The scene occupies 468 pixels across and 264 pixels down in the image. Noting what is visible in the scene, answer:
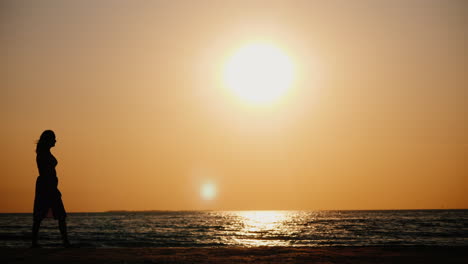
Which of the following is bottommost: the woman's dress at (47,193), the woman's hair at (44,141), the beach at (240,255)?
the beach at (240,255)

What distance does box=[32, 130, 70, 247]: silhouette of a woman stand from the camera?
11.0m

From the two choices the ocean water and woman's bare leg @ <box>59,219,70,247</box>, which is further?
the ocean water

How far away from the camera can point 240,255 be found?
951 centimetres

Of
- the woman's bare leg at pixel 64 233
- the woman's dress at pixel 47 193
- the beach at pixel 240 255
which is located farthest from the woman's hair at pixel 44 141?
the beach at pixel 240 255

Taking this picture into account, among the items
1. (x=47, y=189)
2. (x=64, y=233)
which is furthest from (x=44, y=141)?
(x=64, y=233)

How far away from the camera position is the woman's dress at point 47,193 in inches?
433

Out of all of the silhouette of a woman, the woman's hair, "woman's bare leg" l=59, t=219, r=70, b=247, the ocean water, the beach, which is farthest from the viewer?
the ocean water

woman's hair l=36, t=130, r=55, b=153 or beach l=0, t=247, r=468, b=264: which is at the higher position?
woman's hair l=36, t=130, r=55, b=153

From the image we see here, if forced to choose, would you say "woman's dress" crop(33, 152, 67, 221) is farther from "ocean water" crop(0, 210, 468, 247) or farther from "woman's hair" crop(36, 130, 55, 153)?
"ocean water" crop(0, 210, 468, 247)

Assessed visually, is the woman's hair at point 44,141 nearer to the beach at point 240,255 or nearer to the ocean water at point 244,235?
the beach at point 240,255

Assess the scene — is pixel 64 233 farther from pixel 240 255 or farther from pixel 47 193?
pixel 240 255

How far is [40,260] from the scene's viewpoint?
8.55 meters

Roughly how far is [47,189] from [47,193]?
98mm

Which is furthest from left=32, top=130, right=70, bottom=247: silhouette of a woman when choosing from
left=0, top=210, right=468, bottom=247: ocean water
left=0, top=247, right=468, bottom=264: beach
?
left=0, top=210, right=468, bottom=247: ocean water
